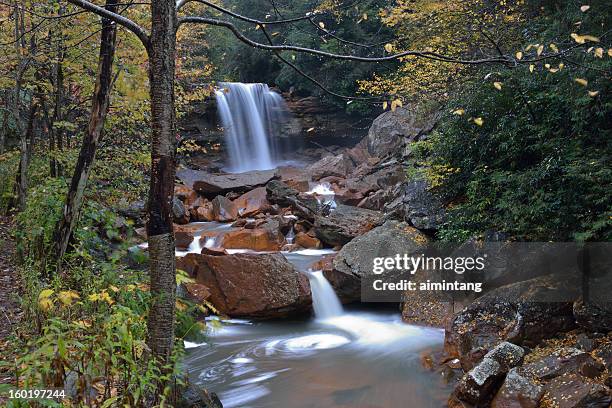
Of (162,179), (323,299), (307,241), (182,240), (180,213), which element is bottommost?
(323,299)

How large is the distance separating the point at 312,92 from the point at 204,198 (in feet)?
32.9

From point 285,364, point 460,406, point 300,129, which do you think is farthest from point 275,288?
point 300,129

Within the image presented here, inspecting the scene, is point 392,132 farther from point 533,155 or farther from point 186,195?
point 533,155

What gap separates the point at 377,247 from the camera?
8.63m

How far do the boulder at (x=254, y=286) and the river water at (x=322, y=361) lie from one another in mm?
253

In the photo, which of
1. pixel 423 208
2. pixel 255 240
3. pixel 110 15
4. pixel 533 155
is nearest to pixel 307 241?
pixel 255 240

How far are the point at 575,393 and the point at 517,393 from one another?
482 millimetres

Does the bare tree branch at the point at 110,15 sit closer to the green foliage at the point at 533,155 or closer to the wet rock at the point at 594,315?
the green foliage at the point at 533,155

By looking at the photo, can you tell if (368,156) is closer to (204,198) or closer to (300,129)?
(300,129)

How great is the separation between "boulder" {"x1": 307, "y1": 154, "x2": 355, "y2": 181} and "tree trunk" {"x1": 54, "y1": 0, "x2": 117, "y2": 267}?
494 inches

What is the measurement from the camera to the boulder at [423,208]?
8578 mm

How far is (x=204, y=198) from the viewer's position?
51.4 ft

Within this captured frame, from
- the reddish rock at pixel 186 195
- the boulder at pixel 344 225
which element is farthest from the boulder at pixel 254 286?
the reddish rock at pixel 186 195

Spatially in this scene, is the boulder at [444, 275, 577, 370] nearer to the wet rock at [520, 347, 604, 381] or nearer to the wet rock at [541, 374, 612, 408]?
the wet rock at [520, 347, 604, 381]
